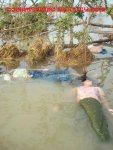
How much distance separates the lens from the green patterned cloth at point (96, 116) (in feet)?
20.2

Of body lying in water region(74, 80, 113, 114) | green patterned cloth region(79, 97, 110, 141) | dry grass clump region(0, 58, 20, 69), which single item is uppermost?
green patterned cloth region(79, 97, 110, 141)

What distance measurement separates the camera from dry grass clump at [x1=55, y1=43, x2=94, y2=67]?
1202 cm

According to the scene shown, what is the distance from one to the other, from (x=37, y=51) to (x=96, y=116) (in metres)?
6.00

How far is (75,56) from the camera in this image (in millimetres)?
12242

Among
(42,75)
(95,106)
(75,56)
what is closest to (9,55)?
(75,56)

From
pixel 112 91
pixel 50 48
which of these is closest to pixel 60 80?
pixel 112 91

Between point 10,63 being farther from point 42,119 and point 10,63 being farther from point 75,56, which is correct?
point 42,119

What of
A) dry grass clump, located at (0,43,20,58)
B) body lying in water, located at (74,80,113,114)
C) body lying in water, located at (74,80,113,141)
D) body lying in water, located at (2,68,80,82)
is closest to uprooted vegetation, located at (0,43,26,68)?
dry grass clump, located at (0,43,20,58)

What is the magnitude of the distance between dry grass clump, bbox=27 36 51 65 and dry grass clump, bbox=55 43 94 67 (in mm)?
528

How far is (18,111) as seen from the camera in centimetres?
764

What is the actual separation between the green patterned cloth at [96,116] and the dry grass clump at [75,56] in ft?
14.9

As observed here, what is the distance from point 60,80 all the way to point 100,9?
18.2 ft
